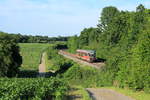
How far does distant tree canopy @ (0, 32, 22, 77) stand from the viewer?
3688cm

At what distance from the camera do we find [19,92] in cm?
1952

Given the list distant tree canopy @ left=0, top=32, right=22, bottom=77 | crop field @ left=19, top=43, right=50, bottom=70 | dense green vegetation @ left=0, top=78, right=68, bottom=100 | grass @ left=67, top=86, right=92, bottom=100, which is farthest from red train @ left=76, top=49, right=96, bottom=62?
A: dense green vegetation @ left=0, top=78, right=68, bottom=100

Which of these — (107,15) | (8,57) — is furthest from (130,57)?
(107,15)

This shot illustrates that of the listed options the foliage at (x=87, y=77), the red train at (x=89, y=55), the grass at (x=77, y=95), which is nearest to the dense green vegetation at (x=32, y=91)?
the grass at (x=77, y=95)

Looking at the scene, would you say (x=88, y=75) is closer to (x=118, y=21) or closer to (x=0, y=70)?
(x=0, y=70)

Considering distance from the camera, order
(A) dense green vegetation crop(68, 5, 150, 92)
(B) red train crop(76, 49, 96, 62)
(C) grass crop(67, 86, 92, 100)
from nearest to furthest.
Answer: (C) grass crop(67, 86, 92, 100)
(A) dense green vegetation crop(68, 5, 150, 92)
(B) red train crop(76, 49, 96, 62)

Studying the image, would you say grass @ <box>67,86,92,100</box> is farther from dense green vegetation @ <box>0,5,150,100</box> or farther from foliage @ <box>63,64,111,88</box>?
foliage @ <box>63,64,111,88</box>

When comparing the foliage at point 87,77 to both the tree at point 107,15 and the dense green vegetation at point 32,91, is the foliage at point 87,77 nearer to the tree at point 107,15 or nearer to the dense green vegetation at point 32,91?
the dense green vegetation at point 32,91

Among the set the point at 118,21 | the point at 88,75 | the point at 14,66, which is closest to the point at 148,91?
the point at 88,75

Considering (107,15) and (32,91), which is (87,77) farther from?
(107,15)

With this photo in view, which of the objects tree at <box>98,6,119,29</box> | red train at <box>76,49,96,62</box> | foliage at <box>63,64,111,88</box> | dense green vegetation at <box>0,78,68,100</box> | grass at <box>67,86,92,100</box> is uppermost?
tree at <box>98,6,119,29</box>

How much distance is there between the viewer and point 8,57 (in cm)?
3709

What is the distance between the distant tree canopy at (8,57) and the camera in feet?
121

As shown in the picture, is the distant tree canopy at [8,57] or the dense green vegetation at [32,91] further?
the distant tree canopy at [8,57]
